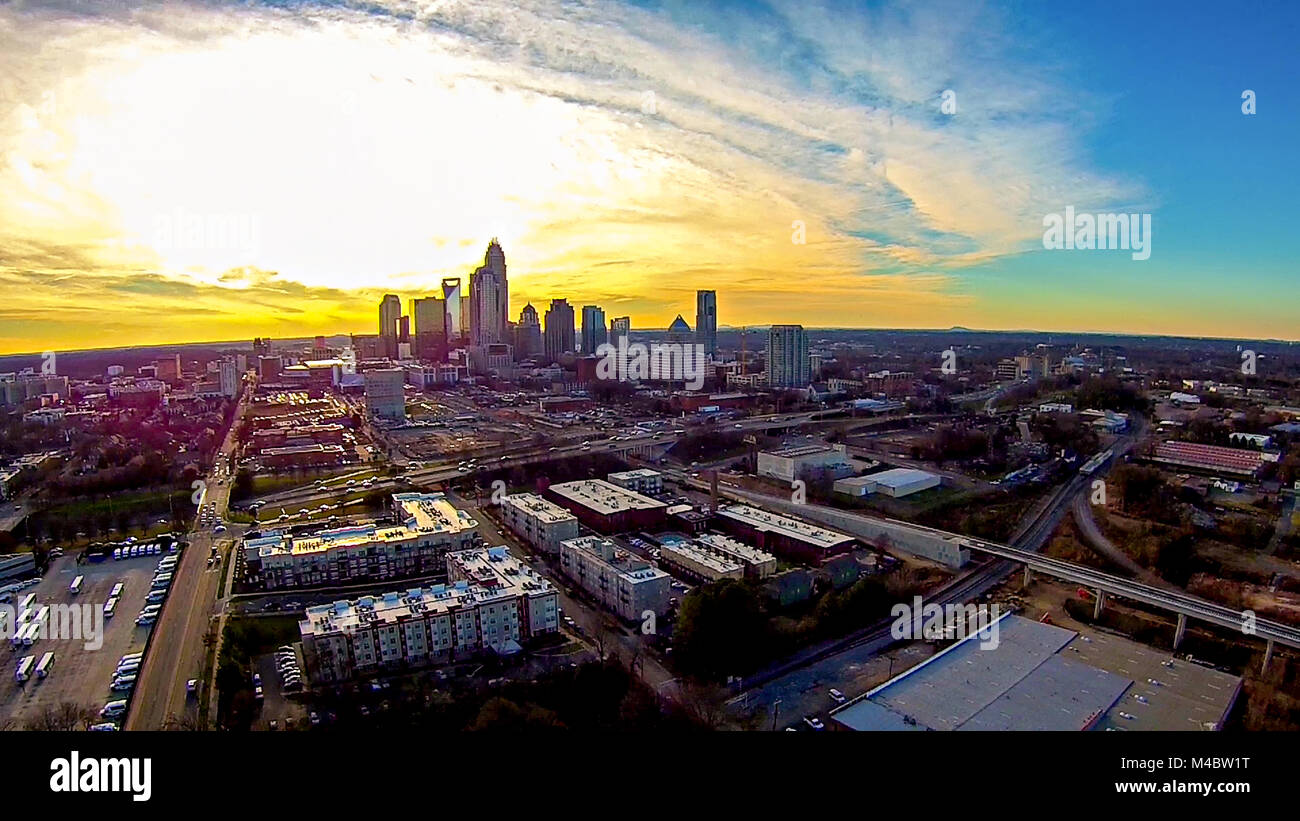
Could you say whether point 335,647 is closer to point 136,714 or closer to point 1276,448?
point 136,714

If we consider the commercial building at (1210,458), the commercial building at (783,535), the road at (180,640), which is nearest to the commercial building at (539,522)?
the commercial building at (783,535)

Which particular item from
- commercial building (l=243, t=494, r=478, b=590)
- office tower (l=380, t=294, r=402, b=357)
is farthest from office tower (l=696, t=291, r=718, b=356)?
office tower (l=380, t=294, r=402, b=357)

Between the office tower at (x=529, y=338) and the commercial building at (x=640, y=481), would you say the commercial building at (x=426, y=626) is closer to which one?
the commercial building at (x=640, y=481)

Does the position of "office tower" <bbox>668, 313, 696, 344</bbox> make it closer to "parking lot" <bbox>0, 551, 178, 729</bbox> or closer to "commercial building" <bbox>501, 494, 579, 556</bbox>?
"commercial building" <bbox>501, 494, 579, 556</bbox>

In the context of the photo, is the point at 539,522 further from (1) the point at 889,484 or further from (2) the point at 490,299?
(2) the point at 490,299

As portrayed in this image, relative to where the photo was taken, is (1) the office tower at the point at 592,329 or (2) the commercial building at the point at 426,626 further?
(1) the office tower at the point at 592,329
